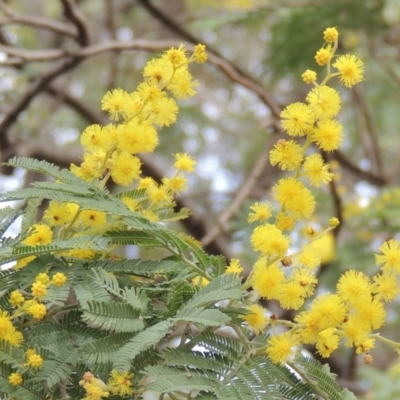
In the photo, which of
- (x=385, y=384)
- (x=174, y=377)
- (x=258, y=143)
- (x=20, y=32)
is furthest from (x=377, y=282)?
(x=20, y=32)

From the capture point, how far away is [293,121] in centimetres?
82

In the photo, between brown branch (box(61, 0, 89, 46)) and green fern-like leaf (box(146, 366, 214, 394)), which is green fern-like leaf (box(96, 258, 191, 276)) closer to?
green fern-like leaf (box(146, 366, 214, 394))

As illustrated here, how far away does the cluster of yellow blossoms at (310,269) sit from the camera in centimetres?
78

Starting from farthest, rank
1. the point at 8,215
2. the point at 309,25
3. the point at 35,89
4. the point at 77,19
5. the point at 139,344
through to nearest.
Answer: the point at 309,25 < the point at 35,89 < the point at 77,19 < the point at 8,215 < the point at 139,344

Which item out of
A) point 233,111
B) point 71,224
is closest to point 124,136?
point 71,224

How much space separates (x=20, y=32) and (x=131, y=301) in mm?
4628

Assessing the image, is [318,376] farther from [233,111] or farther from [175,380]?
[233,111]

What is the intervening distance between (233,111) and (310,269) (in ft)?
16.1

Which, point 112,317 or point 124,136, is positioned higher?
point 124,136

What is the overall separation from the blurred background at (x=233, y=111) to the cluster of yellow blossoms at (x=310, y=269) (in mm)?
762

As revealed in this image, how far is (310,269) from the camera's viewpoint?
83 cm

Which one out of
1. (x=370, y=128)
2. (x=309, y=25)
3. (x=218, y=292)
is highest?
(x=309, y=25)

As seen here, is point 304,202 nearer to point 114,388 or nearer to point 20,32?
point 114,388

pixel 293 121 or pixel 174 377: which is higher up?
pixel 293 121
